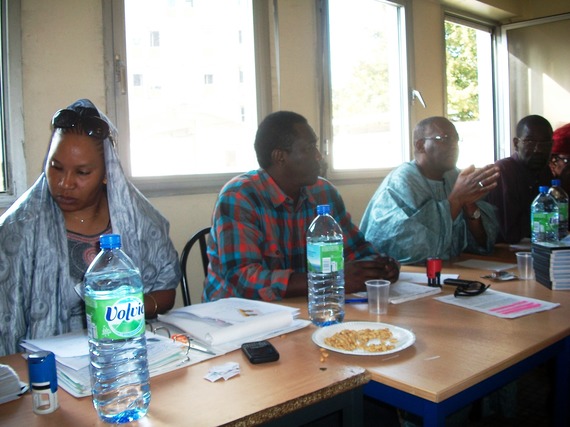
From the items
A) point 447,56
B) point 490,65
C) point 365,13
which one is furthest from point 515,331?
point 490,65

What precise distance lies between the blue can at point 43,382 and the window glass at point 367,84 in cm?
273

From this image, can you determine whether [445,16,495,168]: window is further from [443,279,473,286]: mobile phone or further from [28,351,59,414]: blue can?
[28,351,59,414]: blue can

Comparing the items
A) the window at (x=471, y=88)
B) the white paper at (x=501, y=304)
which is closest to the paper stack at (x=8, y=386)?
the white paper at (x=501, y=304)

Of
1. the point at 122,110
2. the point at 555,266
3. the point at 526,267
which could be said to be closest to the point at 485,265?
the point at 526,267

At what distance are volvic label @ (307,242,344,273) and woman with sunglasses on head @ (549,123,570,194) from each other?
2955mm

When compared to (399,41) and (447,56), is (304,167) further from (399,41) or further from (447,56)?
(447,56)

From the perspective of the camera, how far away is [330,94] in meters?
3.43

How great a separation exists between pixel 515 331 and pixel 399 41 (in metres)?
3.20

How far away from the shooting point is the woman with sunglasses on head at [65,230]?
158cm

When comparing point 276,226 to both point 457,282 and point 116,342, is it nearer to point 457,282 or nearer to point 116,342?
point 457,282

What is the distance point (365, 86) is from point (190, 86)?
1576 mm

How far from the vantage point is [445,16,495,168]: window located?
4621 mm

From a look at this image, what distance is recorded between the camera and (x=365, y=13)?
3.83 meters

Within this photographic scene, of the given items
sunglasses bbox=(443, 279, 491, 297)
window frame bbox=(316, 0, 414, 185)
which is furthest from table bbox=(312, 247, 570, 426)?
window frame bbox=(316, 0, 414, 185)
